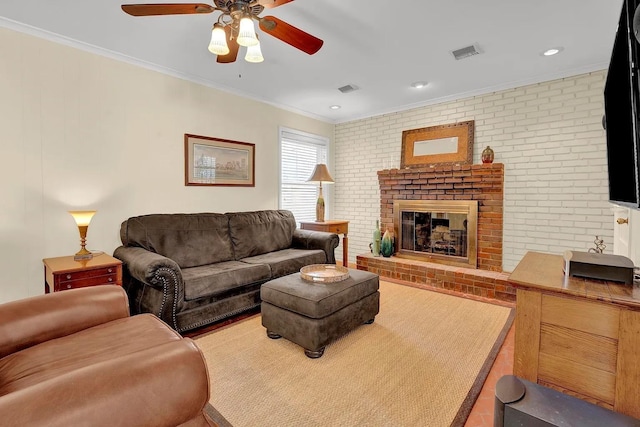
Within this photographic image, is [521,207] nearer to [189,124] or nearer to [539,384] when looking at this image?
[539,384]

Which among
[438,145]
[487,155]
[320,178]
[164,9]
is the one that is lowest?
[320,178]

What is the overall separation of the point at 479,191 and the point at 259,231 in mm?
2730

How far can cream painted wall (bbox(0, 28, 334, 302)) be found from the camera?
2.40 m

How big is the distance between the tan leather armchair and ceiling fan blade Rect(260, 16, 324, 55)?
5.60 feet

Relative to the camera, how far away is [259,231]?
3.70 meters

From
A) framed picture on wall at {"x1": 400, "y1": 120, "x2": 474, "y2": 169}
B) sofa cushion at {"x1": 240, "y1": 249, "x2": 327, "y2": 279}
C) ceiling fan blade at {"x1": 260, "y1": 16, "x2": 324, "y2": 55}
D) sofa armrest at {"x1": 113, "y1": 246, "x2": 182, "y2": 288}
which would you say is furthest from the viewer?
framed picture on wall at {"x1": 400, "y1": 120, "x2": 474, "y2": 169}

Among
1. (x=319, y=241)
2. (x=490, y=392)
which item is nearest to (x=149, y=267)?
(x=319, y=241)

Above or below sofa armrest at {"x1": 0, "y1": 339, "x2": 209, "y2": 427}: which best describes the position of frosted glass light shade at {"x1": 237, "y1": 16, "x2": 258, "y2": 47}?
above

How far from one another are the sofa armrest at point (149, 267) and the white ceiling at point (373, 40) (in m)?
1.82

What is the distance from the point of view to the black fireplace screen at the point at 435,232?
12.9ft

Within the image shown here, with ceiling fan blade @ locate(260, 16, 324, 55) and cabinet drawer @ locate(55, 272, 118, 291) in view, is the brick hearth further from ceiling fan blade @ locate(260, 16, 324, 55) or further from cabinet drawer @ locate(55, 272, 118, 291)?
cabinet drawer @ locate(55, 272, 118, 291)

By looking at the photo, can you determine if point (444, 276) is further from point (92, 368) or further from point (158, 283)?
point (92, 368)

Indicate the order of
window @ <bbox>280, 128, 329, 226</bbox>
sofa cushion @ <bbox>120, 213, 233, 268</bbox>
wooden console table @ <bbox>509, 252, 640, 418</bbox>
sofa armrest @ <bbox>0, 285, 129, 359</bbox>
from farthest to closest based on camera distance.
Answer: window @ <bbox>280, 128, 329, 226</bbox>, sofa cushion @ <bbox>120, 213, 233, 268</bbox>, sofa armrest @ <bbox>0, 285, 129, 359</bbox>, wooden console table @ <bbox>509, 252, 640, 418</bbox>

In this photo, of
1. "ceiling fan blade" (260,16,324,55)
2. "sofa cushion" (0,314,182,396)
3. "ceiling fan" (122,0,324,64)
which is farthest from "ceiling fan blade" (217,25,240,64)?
"sofa cushion" (0,314,182,396)
